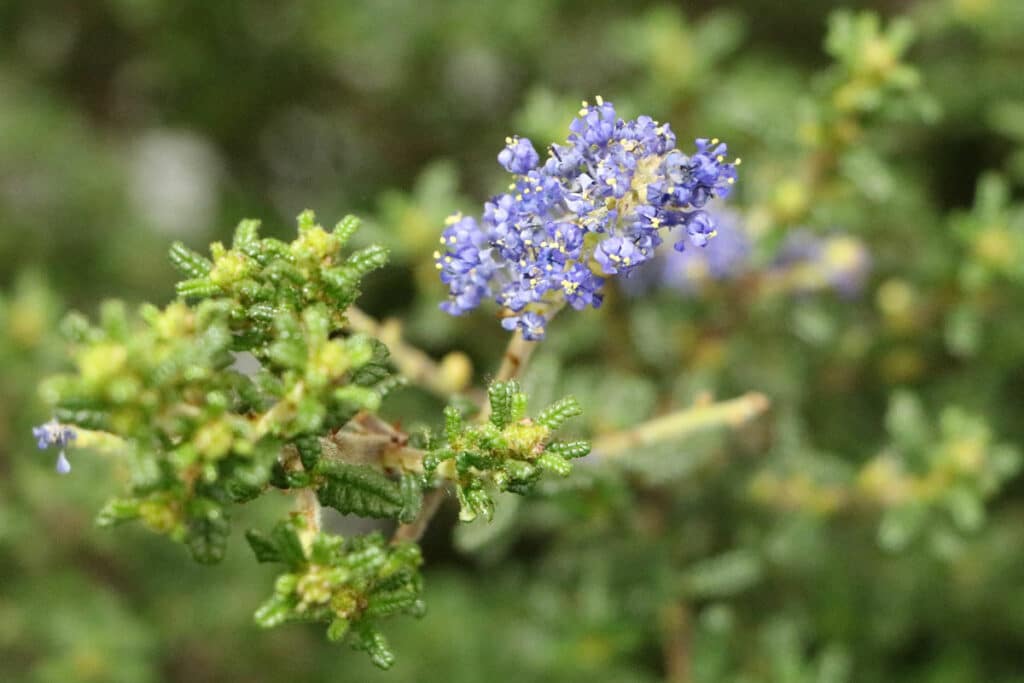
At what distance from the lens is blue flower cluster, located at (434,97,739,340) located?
1.97 metres

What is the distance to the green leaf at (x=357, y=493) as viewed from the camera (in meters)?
1.92

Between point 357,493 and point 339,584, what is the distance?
166mm

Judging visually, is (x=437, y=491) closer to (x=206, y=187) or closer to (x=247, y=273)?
(x=247, y=273)

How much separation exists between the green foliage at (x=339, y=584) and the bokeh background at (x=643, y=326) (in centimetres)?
49

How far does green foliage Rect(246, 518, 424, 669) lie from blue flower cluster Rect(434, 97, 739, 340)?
20.3 inches

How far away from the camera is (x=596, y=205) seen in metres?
1.98

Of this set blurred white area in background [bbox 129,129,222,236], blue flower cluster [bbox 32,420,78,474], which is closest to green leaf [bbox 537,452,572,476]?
blue flower cluster [bbox 32,420,78,474]

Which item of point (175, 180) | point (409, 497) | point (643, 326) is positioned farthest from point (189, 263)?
point (175, 180)

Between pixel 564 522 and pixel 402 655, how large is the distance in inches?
43.8

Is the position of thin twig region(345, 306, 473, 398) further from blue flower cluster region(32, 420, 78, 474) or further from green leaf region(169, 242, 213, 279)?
blue flower cluster region(32, 420, 78, 474)

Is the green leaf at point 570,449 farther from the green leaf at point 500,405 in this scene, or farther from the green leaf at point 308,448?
the green leaf at point 308,448

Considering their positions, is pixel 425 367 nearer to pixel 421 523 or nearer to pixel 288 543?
pixel 421 523

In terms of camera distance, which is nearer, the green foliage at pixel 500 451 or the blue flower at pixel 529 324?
the green foliage at pixel 500 451

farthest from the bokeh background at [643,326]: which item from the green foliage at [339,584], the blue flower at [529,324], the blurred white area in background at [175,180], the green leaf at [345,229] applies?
the green leaf at [345,229]
